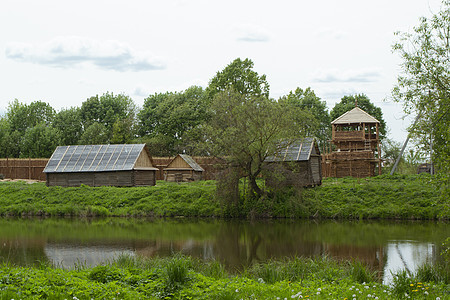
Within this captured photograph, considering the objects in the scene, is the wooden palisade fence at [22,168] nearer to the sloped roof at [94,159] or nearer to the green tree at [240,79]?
the sloped roof at [94,159]

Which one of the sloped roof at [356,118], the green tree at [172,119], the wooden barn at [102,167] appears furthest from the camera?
the green tree at [172,119]

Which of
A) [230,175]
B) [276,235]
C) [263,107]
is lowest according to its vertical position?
[276,235]

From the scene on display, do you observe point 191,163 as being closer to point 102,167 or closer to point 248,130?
point 102,167

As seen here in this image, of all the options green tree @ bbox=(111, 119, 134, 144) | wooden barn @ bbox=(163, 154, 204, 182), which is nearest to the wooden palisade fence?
wooden barn @ bbox=(163, 154, 204, 182)

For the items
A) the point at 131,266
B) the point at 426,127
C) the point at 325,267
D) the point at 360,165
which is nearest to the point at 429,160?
the point at 426,127

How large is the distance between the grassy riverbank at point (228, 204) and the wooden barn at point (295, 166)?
2.88 ft

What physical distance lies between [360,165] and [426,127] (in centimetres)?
3702

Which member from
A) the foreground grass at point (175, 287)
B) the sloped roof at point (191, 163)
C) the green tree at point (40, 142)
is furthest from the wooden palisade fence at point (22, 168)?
the foreground grass at point (175, 287)

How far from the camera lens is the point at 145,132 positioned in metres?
70.9

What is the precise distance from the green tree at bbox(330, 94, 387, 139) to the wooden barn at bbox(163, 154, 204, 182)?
2806 centimetres

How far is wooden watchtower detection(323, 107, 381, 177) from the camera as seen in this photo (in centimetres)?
4841

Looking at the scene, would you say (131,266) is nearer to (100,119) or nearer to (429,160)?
(429,160)

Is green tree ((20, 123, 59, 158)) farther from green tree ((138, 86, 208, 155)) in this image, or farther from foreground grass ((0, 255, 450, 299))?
foreground grass ((0, 255, 450, 299))

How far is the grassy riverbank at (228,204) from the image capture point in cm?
3061
